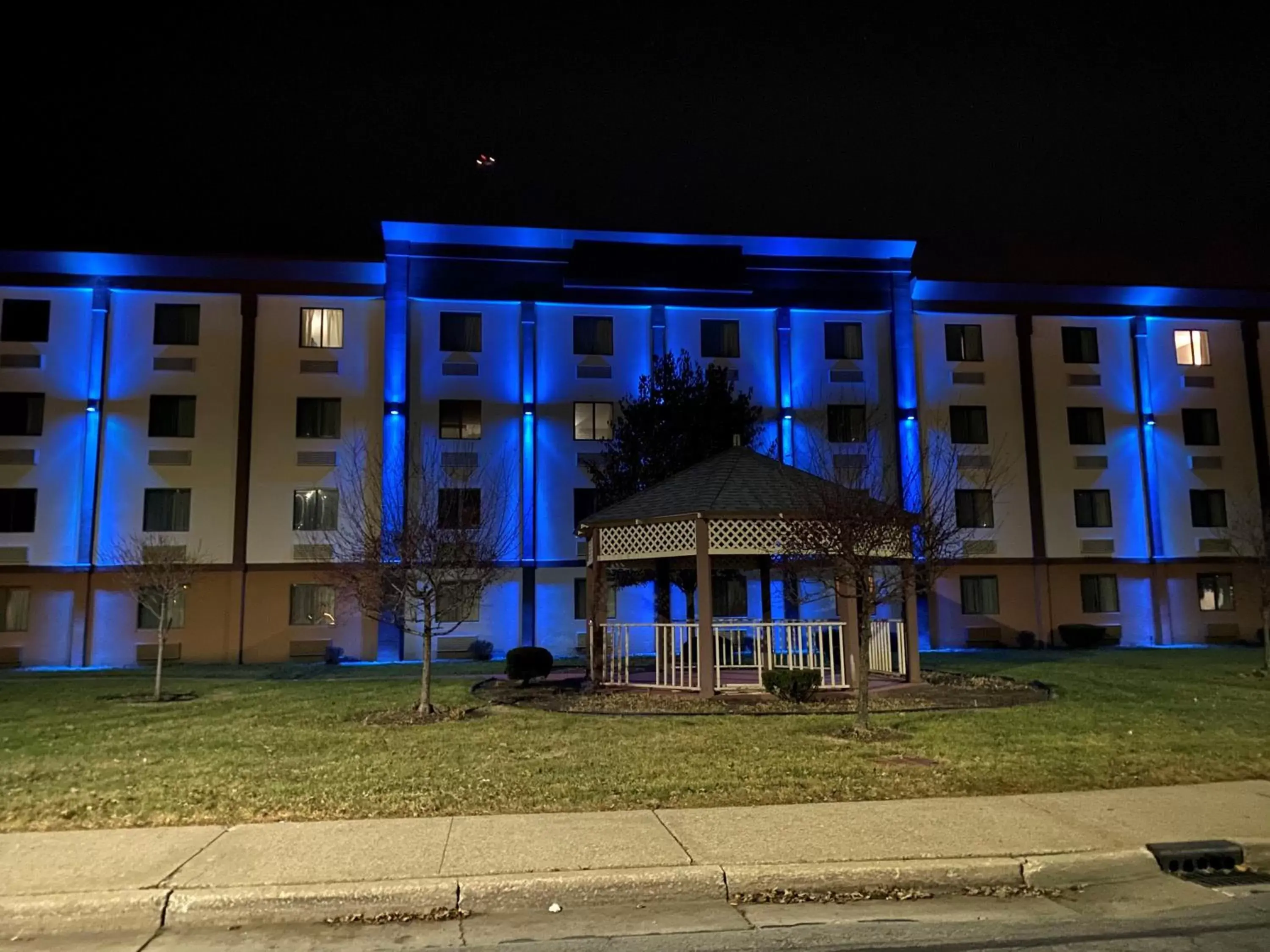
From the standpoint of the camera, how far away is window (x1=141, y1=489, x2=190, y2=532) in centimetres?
2997

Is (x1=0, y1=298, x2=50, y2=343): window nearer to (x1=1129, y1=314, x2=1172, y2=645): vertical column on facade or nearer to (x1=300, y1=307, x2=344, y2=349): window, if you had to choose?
(x1=300, y1=307, x2=344, y2=349): window

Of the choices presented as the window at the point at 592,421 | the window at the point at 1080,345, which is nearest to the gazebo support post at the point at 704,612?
the window at the point at 592,421

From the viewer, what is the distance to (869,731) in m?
12.0

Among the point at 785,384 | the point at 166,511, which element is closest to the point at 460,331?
the point at 166,511

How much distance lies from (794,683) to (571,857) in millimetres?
8958

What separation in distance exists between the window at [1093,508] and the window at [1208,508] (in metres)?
3.17

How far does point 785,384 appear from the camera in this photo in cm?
3244

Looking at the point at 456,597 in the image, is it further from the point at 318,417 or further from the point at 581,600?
the point at 318,417

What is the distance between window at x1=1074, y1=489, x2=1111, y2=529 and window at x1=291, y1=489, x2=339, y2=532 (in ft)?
83.5

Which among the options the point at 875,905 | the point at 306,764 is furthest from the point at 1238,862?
the point at 306,764

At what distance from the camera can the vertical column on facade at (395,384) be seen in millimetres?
30031

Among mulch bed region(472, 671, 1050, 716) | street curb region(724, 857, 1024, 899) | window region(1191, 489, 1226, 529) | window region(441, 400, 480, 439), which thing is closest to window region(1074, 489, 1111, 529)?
window region(1191, 489, 1226, 529)

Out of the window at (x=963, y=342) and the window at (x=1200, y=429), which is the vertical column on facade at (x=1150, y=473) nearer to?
the window at (x=1200, y=429)

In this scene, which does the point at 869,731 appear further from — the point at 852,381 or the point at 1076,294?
the point at 1076,294
